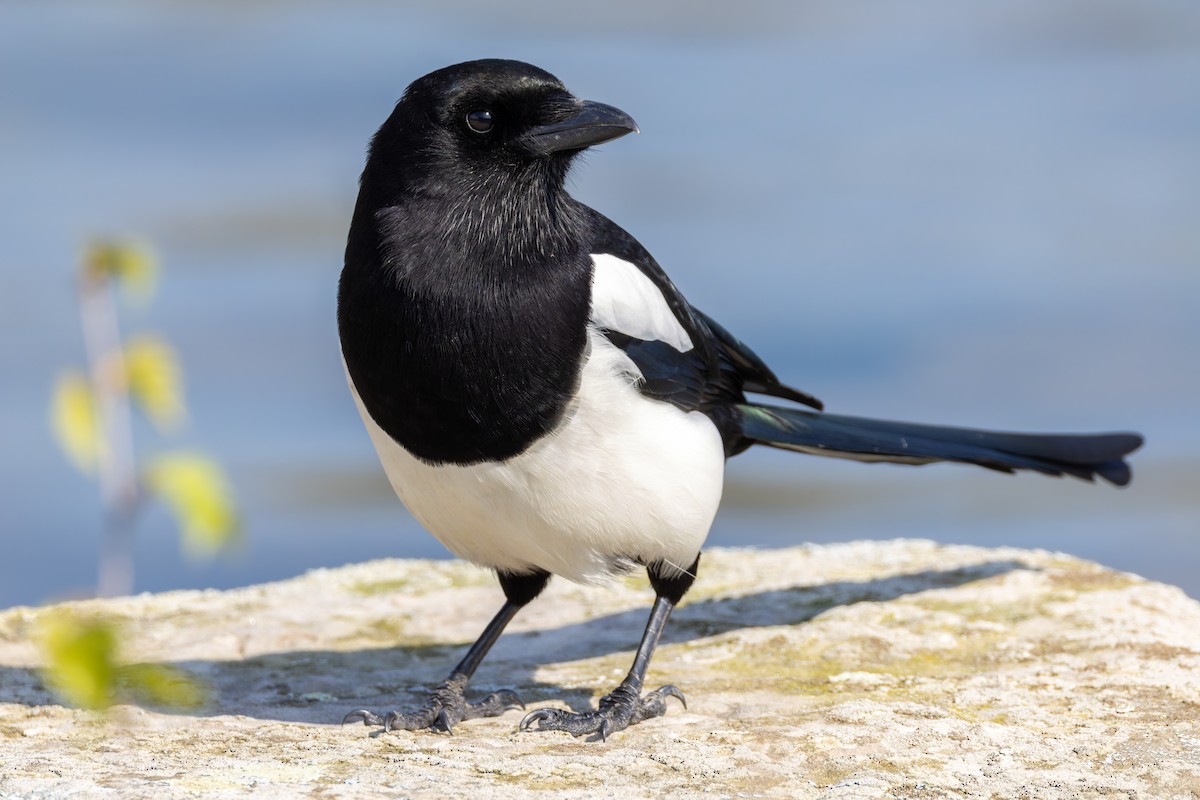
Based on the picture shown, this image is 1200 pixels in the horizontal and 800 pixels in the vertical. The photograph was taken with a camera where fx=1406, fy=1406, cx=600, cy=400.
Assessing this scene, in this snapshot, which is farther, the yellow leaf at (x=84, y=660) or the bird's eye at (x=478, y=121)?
the bird's eye at (x=478, y=121)

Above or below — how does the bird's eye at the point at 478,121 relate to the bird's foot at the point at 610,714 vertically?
above

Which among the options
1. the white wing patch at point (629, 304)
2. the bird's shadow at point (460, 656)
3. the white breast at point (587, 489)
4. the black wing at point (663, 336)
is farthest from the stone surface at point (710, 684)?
the white wing patch at point (629, 304)

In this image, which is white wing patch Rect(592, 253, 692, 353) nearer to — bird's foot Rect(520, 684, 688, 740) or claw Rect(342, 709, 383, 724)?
bird's foot Rect(520, 684, 688, 740)

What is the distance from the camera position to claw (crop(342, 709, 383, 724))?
2.84 meters

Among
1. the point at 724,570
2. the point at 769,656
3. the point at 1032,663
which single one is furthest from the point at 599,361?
the point at 724,570

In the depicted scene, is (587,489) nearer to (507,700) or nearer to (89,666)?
(507,700)

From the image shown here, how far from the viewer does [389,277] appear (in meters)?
2.80

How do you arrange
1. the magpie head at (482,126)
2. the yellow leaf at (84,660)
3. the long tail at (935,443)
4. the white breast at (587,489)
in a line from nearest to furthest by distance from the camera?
1. the yellow leaf at (84,660)
2. the white breast at (587,489)
3. the magpie head at (482,126)
4. the long tail at (935,443)

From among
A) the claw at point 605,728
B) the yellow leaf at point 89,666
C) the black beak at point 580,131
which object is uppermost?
the black beak at point 580,131

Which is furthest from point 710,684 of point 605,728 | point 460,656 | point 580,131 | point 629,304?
point 580,131

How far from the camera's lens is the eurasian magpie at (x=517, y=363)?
2.75 m

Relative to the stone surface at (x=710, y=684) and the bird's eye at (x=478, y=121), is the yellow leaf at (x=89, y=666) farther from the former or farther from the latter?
the bird's eye at (x=478, y=121)

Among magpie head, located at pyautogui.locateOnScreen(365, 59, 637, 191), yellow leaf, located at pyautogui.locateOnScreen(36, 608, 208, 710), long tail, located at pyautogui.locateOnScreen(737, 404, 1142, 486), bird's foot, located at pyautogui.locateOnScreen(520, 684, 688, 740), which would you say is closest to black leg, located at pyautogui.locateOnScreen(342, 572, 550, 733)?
bird's foot, located at pyautogui.locateOnScreen(520, 684, 688, 740)

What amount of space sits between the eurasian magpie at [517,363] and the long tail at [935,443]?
1.90 ft
